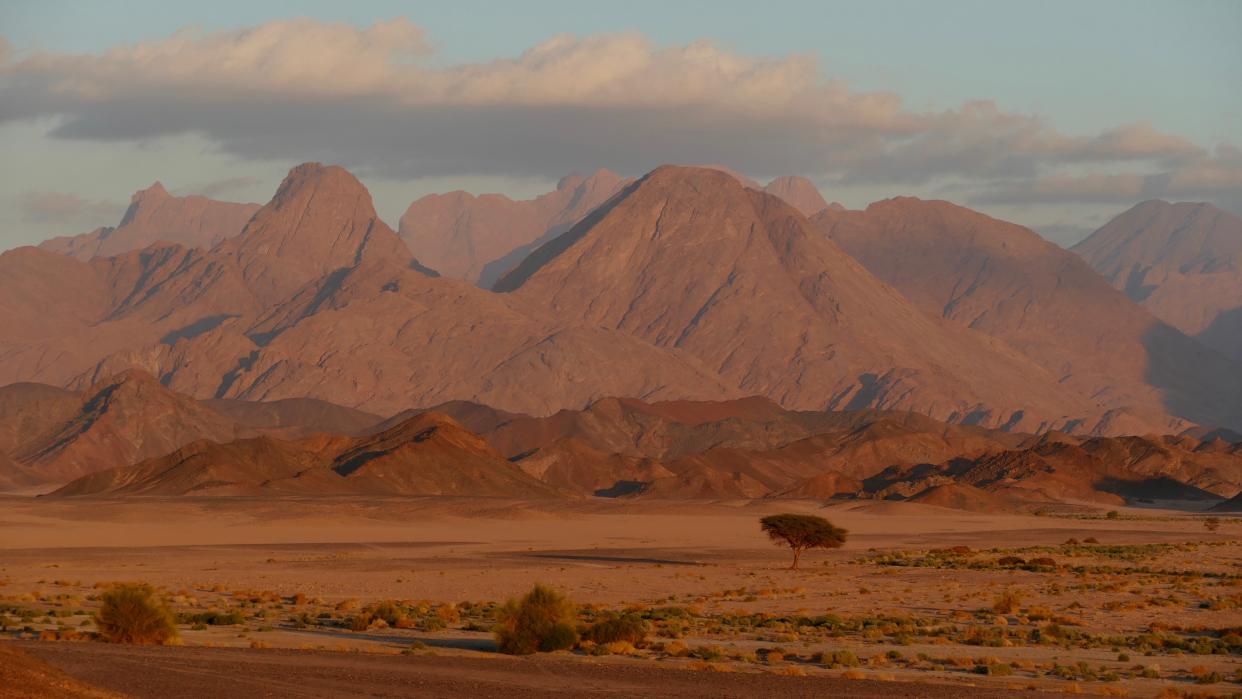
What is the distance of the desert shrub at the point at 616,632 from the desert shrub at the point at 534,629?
79 cm

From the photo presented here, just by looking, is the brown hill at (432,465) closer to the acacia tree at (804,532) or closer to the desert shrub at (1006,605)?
the acacia tree at (804,532)

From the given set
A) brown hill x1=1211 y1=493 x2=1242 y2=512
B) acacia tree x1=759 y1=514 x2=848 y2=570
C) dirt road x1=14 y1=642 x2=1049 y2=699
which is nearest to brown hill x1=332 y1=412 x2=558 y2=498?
brown hill x1=1211 y1=493 x2=1242 y2=512

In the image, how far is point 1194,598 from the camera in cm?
6025

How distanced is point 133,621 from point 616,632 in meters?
11.4

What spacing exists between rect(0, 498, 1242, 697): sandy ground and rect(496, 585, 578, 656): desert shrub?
2.18ft

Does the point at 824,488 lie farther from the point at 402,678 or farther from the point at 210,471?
the point at 402,678

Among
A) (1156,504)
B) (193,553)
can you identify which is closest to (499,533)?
(193,553)

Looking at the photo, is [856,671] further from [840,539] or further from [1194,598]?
[840,539]

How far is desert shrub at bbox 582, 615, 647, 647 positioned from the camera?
40469mm

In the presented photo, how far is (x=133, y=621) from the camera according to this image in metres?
38.8

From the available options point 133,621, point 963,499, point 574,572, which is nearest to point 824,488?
point 963,499

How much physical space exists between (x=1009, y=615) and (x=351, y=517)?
8476 cm

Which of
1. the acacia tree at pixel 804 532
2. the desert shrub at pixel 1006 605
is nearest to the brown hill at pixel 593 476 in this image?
the acacia tree at pixel 804 532

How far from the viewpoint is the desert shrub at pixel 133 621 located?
3872 cm
